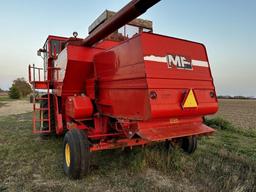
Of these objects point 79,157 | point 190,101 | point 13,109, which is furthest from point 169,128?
point 13,109

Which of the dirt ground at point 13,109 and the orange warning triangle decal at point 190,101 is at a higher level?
the orange warning triangle decal at point 190,101

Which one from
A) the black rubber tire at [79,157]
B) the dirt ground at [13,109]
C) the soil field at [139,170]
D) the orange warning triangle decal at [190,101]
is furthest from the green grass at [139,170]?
the dirt ground at [13,109]

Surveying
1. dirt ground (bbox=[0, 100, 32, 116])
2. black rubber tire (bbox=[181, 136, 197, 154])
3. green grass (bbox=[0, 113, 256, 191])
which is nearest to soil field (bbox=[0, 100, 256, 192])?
green grass (bbox=[0, 113, 256, 191])

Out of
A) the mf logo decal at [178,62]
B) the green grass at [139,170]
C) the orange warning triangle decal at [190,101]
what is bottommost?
the green grass at [139,170]

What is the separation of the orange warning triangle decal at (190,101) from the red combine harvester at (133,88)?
0.05 ft

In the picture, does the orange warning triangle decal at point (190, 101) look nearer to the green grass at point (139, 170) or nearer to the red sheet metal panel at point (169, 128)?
the red sheet metal panel at point (169, 128)

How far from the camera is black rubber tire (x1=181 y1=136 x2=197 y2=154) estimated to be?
4.64 metres

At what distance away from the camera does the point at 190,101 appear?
10.7 feet

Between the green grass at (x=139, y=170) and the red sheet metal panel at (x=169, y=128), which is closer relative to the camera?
the red sheet metal panel at (x=169, y=128)

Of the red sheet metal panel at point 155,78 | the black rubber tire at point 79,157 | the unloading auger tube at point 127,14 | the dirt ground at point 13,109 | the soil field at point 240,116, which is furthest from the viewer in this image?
the dirt ground at point 13,109

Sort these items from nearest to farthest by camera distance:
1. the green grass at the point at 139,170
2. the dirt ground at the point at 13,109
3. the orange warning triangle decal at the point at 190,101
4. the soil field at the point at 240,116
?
the orange warning triangle decal at the point at 190,101, the green grass at the point at 139,170, the soil field at the point at 240,116, the dirt ground at the point at 13,109

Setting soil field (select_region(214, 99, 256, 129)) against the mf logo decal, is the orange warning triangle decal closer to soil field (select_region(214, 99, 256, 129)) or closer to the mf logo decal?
the mf logo decal

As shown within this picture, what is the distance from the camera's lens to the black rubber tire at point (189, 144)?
4637 mm

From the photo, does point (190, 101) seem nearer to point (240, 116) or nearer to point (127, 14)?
point (127, 14)
